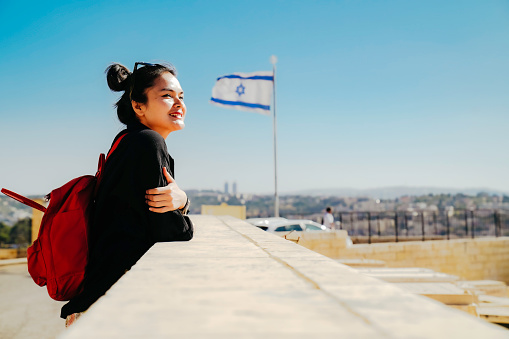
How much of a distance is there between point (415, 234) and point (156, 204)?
22999 millimetres

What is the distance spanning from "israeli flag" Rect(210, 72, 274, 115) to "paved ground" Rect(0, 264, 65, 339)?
27.3ft

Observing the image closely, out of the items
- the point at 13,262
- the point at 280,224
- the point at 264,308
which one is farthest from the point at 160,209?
the point at 13,262

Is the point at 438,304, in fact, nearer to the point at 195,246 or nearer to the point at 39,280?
the point at 195,246

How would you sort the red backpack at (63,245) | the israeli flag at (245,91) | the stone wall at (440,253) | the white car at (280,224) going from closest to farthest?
the red backpack at (63,245), the white car at (280,224), the stone wall at (440,253), the israeli flag at (245,91)

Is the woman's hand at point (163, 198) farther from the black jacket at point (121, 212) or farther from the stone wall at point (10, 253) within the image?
the stone wall at point (10, 253)

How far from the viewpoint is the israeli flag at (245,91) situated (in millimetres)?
14086

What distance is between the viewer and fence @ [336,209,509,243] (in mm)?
18781

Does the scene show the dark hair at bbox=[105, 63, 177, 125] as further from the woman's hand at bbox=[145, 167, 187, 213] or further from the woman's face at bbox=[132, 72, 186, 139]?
the woman's hand at bbox=[145, 167, 187, 213]

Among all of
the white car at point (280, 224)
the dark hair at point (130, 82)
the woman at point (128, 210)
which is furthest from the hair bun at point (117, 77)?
the white car at point (280, 224)

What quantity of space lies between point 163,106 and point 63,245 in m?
0.91

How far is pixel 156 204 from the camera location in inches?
65.0

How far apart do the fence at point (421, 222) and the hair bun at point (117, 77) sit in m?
16.9

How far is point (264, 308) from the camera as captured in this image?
84 centimetres

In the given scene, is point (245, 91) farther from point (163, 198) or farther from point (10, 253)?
point (163, 198)
